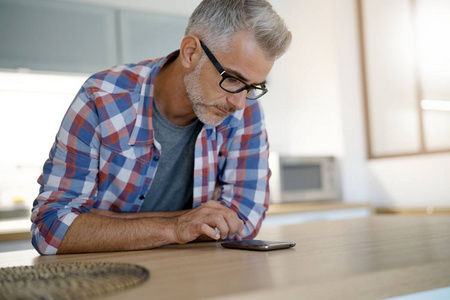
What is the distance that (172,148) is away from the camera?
1.50 m

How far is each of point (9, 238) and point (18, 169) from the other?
88 centimetres

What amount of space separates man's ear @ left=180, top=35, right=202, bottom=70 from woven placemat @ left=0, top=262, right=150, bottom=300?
2.31ft

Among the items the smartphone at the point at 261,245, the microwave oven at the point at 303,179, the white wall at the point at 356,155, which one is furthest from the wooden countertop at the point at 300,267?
the white wall at the point at 356,155

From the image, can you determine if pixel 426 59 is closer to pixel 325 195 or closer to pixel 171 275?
pixel 325 195

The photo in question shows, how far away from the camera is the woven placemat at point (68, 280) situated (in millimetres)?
610

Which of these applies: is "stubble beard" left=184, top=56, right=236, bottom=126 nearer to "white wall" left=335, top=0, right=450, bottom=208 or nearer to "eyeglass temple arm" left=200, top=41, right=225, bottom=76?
"eyeglass temple arm" left=200, top=41, right=225, bottom=76

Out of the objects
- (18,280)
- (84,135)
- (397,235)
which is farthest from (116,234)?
(397,235)

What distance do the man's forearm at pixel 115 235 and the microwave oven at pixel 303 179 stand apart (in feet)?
8.03

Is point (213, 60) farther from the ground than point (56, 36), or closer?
closer

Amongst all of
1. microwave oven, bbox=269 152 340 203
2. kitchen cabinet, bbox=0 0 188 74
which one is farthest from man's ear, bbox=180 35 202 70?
microwave oven, bbox=269 152 340 203

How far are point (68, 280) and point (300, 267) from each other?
33 centimetres

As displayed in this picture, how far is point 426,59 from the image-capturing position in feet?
11.6

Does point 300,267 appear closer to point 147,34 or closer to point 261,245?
point 261,245

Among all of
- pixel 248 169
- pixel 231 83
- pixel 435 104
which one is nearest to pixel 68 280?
pixel 231 83
